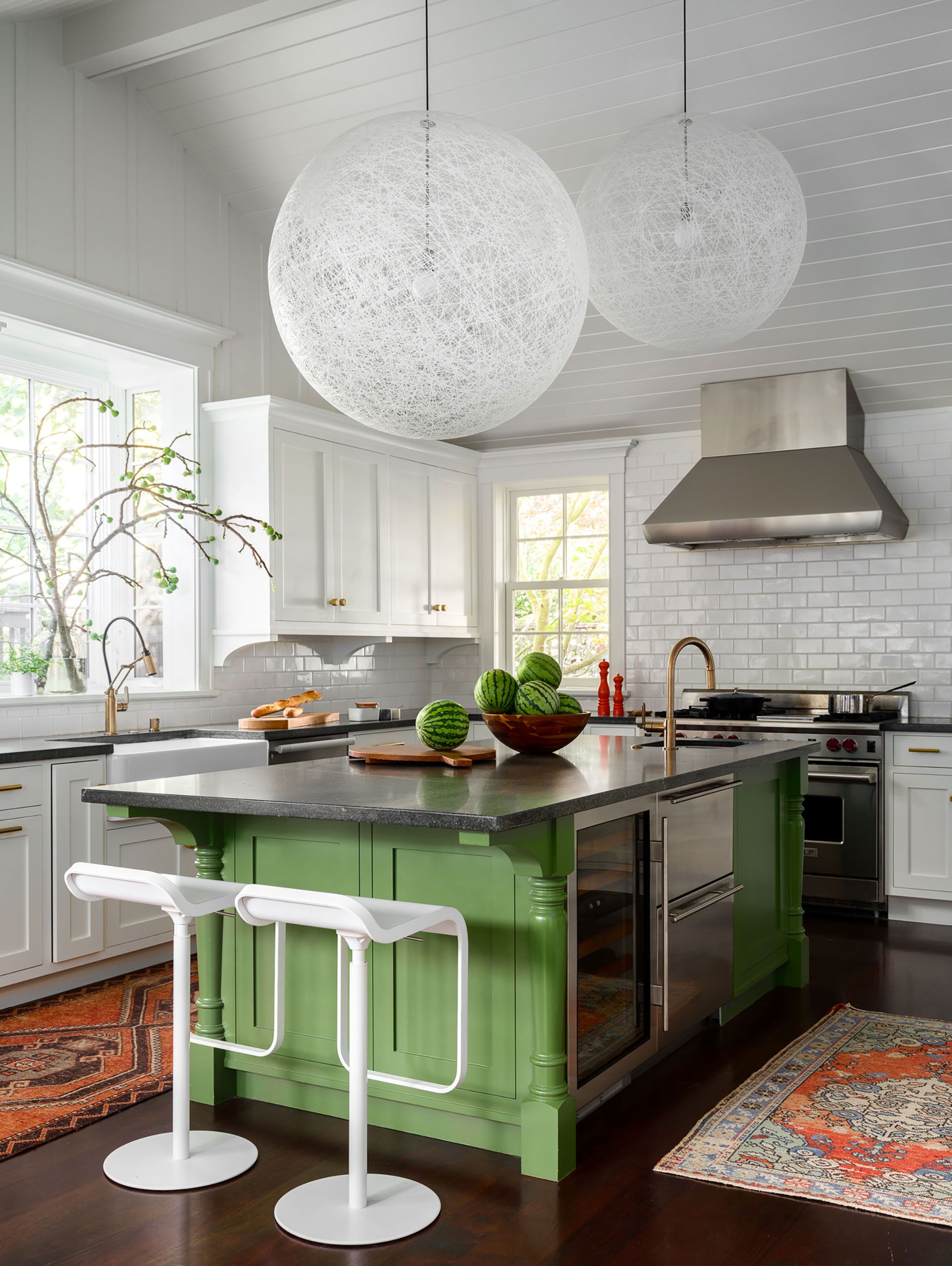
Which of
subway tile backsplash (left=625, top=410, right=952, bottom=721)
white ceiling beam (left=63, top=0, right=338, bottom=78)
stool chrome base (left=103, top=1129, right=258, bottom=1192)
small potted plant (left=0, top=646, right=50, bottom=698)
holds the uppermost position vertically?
white ceiling beam (left=63, top=0, right=338, bottom=78)

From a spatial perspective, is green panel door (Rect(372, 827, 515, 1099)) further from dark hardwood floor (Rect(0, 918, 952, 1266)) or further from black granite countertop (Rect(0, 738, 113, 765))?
black granite countertop (Rect(0, 738, 113, 765))

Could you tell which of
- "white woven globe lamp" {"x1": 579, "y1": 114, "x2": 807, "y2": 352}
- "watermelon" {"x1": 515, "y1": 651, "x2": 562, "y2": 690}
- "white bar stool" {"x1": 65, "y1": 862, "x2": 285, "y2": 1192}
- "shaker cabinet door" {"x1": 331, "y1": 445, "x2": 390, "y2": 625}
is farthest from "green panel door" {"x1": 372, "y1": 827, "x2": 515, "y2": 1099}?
"shaker cabinet door" {"x1": 331, "y1": 445, "x2": 390, "y2": 625}

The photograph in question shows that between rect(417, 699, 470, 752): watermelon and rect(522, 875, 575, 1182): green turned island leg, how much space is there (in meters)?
0.81

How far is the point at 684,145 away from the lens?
277 centimetres

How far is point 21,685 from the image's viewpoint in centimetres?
484

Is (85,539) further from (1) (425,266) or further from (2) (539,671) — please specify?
(1) (425,266)

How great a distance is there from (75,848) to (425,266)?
115 inches

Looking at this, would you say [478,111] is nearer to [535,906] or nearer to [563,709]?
[563,709]

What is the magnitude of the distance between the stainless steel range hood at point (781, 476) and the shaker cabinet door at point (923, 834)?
1262 millimetres

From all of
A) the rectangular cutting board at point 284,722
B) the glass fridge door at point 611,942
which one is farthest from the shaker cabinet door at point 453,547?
the glass fridge door at point 611,942

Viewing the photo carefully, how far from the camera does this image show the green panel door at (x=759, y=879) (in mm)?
3941

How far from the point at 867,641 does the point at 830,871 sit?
4.39ft

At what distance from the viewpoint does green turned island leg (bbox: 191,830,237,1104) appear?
3.13 meters

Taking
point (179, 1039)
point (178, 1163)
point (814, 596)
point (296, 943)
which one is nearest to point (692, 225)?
point (296, 943)
